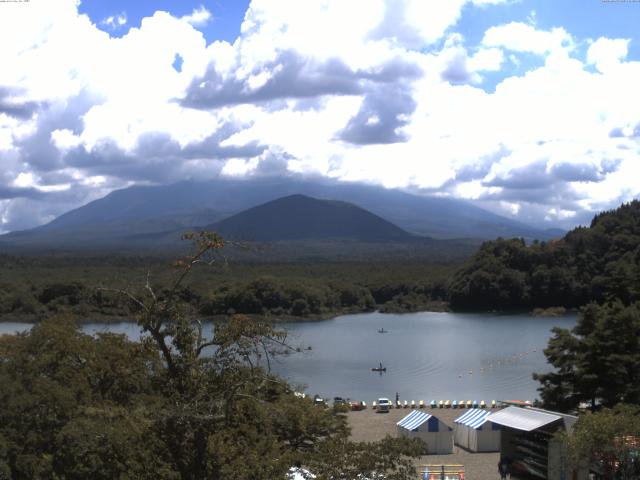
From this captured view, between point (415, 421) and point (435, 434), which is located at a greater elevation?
point (415, 421)

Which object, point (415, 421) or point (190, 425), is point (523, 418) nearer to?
point (415, 421)

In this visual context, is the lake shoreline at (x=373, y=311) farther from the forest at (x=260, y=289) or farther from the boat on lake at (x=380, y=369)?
the boat on lake at (x=380, y=369)

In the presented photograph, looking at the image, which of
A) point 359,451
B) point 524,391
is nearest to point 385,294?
point 524,391

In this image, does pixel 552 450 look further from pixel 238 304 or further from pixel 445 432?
pixel 238 304

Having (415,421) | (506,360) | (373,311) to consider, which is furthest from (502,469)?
(373,311)

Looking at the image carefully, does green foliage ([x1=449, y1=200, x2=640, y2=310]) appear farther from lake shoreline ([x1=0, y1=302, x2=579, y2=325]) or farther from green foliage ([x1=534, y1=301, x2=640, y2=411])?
green foliage ([x1=534, y1=301, x2=640, y2=411])

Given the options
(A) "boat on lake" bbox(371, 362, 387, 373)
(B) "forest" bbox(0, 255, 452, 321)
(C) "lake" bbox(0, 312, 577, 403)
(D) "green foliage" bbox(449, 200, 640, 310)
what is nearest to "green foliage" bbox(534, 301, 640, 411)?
(C) "lake" bbox(0, 312, 577, 403)

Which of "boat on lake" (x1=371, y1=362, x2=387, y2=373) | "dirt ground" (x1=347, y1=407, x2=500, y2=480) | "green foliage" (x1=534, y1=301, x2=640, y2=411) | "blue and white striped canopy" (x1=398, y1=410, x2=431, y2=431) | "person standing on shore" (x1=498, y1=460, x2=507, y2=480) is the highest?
"green foliage" (x1=534, y1=301, x2=640, y2=411)

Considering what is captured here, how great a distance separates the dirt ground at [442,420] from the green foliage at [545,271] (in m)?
41.5

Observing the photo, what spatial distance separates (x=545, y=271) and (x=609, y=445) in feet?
185

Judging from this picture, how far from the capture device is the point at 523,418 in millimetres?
16500

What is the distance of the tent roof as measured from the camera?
618 inches

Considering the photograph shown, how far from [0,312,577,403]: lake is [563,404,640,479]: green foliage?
11286mm

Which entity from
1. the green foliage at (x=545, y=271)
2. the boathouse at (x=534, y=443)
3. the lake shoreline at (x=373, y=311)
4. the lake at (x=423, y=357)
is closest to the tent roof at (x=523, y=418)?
the boathouse at (x=534, y=443)
